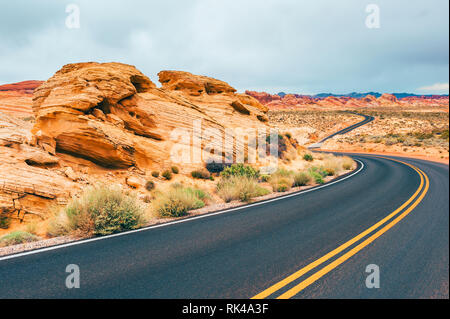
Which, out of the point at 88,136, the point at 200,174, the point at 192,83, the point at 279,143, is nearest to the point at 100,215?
the point at 88,136

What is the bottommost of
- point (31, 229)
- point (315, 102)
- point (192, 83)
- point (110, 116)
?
point (31, 229)

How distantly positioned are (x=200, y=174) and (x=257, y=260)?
10.1m

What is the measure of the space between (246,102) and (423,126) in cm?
4458

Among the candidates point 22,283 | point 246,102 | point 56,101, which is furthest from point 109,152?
point 246,102

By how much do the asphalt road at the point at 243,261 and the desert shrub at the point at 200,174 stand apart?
7.32m

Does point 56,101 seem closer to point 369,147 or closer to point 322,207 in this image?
point 322,207

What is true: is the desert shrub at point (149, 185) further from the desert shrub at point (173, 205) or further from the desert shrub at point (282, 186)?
the desert shrub at point (282, 186)

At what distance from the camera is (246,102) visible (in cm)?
2645

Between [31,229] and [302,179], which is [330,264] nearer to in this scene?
[31,229]

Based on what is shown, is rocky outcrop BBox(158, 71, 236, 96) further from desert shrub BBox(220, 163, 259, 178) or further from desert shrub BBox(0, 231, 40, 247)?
desert shrub BBox(0, 231, 40, 247)

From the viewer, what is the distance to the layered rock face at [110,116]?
1095 cm

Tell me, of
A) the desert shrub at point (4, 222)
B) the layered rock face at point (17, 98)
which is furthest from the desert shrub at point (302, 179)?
the layered rock face at point (17, 98)

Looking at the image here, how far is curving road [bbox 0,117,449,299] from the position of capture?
3221 millimetres

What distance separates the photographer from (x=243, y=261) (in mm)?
4105
